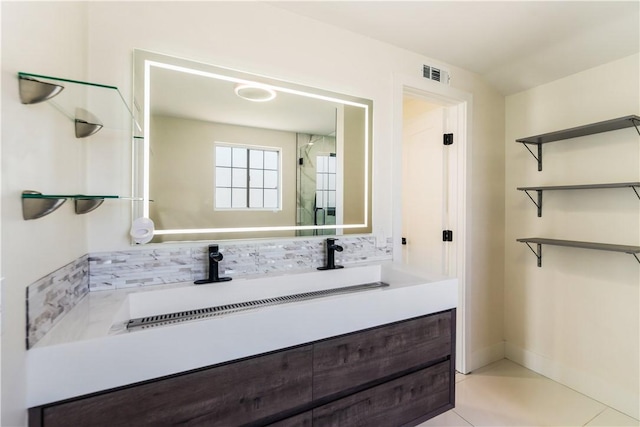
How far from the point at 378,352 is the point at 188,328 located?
0.77 metres

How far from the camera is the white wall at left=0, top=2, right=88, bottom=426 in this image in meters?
0.63

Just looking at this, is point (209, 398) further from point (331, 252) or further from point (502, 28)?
point (502, 28)

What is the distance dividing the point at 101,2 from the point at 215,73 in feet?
1.58

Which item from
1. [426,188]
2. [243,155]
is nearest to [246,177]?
[243,155]

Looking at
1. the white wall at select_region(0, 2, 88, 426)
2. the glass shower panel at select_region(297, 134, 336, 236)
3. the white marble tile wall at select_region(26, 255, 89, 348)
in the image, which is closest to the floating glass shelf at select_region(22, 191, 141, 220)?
the white wall at select_region(0, 2, 88, 426)

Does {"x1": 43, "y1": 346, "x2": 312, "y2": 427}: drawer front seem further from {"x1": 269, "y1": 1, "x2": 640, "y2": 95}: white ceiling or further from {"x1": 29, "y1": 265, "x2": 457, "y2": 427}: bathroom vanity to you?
{"x1": 269, "y1": 1, "x2": 640, "y2": 95}: white ceiling

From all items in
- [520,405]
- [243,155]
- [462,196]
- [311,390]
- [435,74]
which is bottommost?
[520,405]

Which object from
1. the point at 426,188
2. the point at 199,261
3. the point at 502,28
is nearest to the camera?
the point at 199,261

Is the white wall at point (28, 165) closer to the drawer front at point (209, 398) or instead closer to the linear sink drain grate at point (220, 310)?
the drawer front at point (209, 398)

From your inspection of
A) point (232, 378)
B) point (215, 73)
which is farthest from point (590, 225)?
point (215, 73)

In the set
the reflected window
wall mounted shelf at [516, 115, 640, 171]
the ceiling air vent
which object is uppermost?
the ceiling air vent

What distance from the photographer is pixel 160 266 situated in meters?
1.25

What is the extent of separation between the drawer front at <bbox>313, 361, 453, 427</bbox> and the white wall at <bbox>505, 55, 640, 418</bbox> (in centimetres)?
135

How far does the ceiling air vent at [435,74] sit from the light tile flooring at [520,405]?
2264mm
